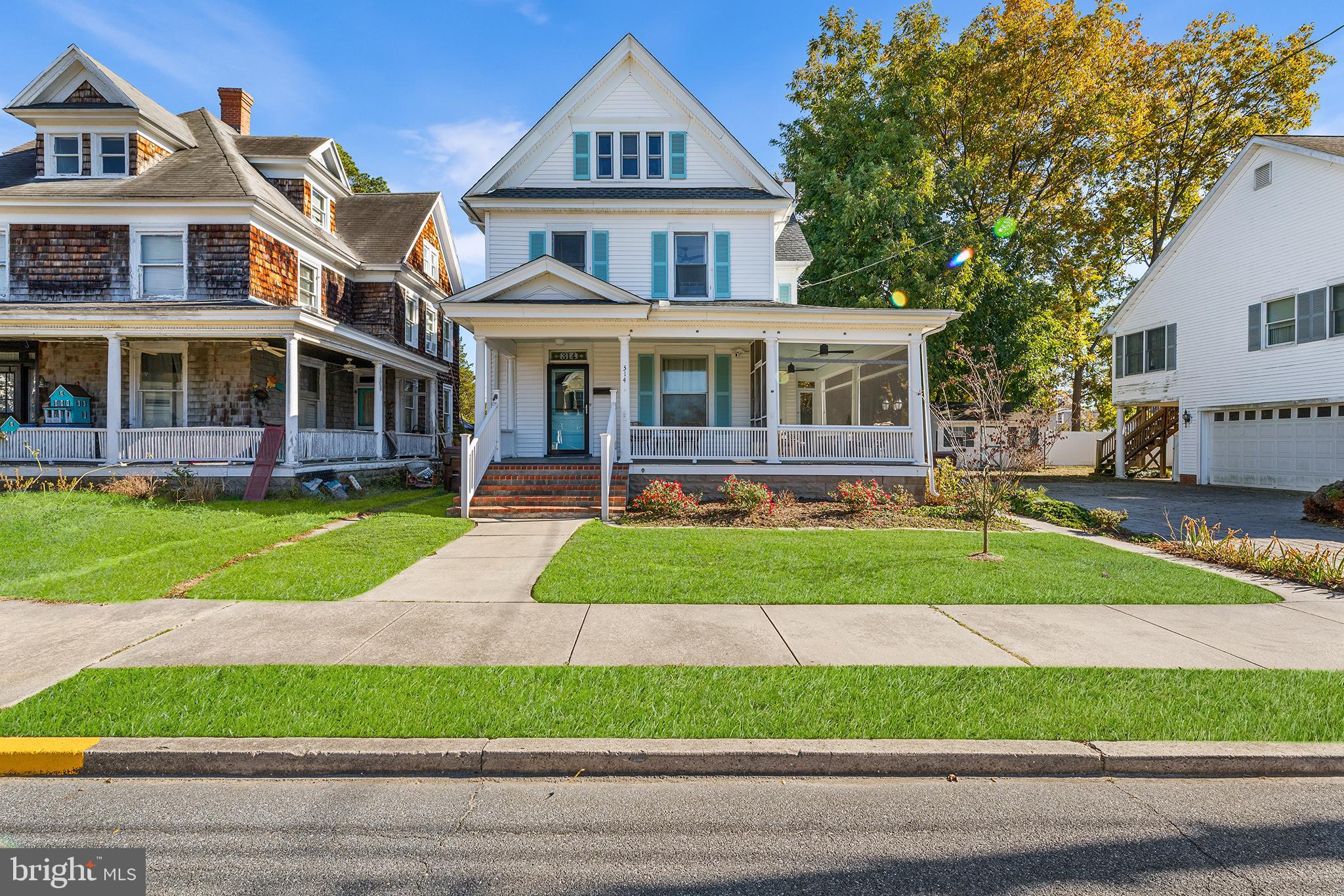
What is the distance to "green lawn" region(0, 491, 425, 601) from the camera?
24.2 feet

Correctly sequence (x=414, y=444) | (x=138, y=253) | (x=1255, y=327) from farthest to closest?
(x=414, y=444), (x=1255, y=327), (x=138, y=253)

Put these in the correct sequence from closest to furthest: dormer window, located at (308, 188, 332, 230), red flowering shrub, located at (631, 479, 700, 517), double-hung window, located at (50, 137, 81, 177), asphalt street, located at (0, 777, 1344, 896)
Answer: asphalt street, located at (0, 777, 1344, 896) → red flowering shrub, located at (631, 479, 700, 517) → double-hung window, located at (50, 137, 81, 177) → dormer window, located at (308, 188, 332, 230)

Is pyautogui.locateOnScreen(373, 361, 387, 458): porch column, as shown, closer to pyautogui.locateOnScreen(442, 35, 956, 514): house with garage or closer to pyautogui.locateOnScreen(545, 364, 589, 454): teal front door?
pyautogui.locateOnScreen(442, 35, 956, 514): house with garage

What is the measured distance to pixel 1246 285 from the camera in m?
20.4

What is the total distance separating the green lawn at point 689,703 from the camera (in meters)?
3.92

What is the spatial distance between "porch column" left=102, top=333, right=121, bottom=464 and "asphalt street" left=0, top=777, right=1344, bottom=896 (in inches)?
548

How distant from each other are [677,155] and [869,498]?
10112mm

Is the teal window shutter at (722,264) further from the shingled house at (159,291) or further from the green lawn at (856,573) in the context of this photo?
the shingled house at (159,291)

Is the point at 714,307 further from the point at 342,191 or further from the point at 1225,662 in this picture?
the point at 342,191

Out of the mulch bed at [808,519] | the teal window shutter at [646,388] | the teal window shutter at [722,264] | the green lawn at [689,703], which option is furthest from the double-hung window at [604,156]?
the green lawn at [689,703]

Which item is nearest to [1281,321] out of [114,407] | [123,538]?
[123,538]

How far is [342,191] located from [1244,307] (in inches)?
1143

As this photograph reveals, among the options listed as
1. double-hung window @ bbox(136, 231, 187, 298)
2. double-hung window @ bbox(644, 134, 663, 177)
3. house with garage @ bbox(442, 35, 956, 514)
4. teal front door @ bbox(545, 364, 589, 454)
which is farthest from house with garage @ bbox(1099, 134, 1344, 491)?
double-hung window @ bbox(136, 231, 187, 298)

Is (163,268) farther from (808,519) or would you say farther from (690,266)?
(808,519)
